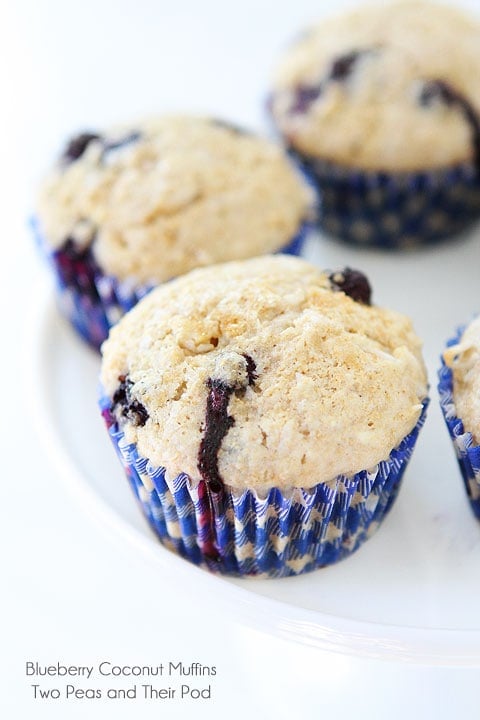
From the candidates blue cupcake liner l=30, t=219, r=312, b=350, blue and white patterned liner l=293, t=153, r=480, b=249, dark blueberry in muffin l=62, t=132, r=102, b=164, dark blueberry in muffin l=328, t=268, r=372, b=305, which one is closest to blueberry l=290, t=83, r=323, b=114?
blue and white patterned liner l=293, t=153, r=480, b=249

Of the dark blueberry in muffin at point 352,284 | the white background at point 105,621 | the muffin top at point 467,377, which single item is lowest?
the white background at point 105,621

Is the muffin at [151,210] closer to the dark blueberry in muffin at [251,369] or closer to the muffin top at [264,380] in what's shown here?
the muffin top at [264,380]

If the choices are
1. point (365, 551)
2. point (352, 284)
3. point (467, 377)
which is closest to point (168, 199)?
point (352, 284)

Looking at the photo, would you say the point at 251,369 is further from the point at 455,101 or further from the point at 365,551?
the point at 455,101

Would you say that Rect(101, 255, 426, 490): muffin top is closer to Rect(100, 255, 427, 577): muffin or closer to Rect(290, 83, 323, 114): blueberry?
Rect(100, 255, 427, 577): muffin

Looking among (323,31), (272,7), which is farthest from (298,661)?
(272,7)

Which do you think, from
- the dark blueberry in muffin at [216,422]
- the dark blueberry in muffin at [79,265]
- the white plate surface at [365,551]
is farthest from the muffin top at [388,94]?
the dark blueberry in muffin at [216,422]
